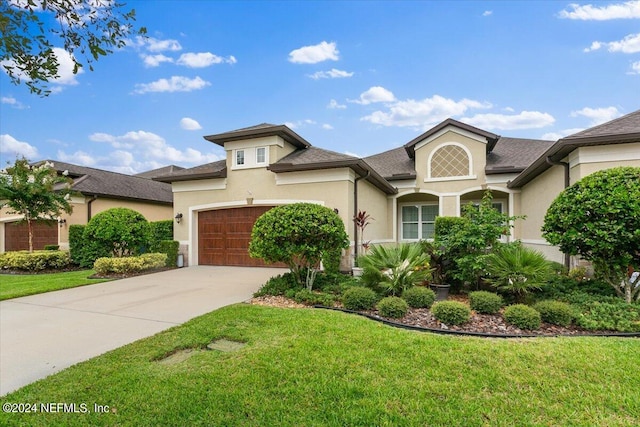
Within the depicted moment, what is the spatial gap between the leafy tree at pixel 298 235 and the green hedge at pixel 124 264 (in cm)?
621

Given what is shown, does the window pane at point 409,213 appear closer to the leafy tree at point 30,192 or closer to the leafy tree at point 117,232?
the leafy tree at point 117,232

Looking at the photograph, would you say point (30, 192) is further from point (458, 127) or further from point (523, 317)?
point (458, 127)

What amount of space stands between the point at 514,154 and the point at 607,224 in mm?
10630

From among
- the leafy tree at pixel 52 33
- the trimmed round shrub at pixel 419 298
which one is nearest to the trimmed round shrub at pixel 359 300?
the trimmed round shrub at pixel 419 298

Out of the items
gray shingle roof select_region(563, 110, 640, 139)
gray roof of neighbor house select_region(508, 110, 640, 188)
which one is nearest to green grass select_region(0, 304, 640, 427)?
gray roof of neighbor house select_region(508, 110, 640, 188)

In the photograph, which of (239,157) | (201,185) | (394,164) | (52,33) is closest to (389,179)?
(394,164)

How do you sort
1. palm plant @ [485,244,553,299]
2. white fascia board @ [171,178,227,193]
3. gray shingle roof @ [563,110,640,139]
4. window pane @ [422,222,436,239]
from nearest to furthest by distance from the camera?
palm plant @ [485,244,553,299] < gray shingle roof @ [563,110,640,139] < white fascia board @ [171,178,227,193] < window pane @ [422,222,436,239]

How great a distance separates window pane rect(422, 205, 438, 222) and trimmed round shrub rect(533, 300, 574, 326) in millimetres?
10920

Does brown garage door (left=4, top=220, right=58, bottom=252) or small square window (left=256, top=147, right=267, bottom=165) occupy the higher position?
small square window (left=256, top=147, right=267, bottom=165)

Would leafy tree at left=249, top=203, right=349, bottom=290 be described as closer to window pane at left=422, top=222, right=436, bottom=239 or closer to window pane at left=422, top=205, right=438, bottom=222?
window pane at left=422, top=222, right=436, bottom=239

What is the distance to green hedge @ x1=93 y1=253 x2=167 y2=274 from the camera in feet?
36.0

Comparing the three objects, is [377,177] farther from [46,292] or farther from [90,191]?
[90,191]

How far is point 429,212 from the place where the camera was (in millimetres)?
16047

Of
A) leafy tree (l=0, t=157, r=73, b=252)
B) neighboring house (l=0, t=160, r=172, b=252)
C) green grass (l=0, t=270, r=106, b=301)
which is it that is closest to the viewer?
green grass (l=0, t=270, r=106, b=301)
